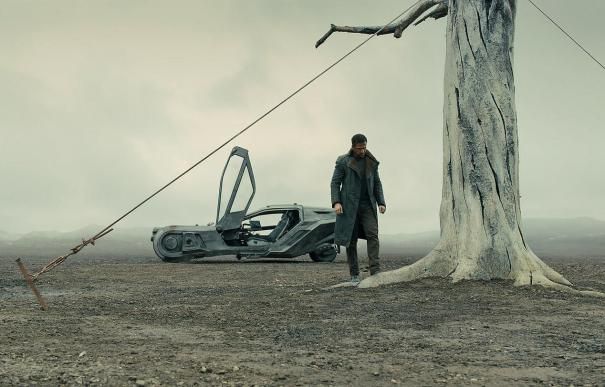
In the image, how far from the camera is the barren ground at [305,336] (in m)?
4.19

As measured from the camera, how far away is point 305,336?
5512mm

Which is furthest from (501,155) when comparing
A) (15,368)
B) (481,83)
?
(15,368)

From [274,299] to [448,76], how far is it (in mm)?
4078

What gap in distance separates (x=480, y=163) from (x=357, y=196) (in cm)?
174

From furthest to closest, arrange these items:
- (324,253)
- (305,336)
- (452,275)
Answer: (324,253) → (452,275) → (305,336)

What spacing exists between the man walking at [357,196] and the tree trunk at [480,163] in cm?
65

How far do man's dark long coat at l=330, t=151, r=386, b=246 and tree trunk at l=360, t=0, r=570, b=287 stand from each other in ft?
2.45

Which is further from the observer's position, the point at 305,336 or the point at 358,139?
the point at 358,139

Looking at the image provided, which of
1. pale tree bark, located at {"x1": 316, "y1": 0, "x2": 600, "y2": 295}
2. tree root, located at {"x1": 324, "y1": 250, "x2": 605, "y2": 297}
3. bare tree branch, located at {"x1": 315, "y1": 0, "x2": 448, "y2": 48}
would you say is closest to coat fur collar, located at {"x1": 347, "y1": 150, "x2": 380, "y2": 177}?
pale tree bark, located at {"x1": 316, "y1": 0, "x2": 600, "y2": 295}

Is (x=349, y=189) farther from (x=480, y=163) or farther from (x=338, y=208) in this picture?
(x=480, y=163)

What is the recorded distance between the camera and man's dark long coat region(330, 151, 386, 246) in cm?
895

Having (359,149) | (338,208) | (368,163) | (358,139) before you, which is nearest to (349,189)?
(338,208)

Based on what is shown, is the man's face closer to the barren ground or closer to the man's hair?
the man's hair

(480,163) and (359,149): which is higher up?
(359,149)
